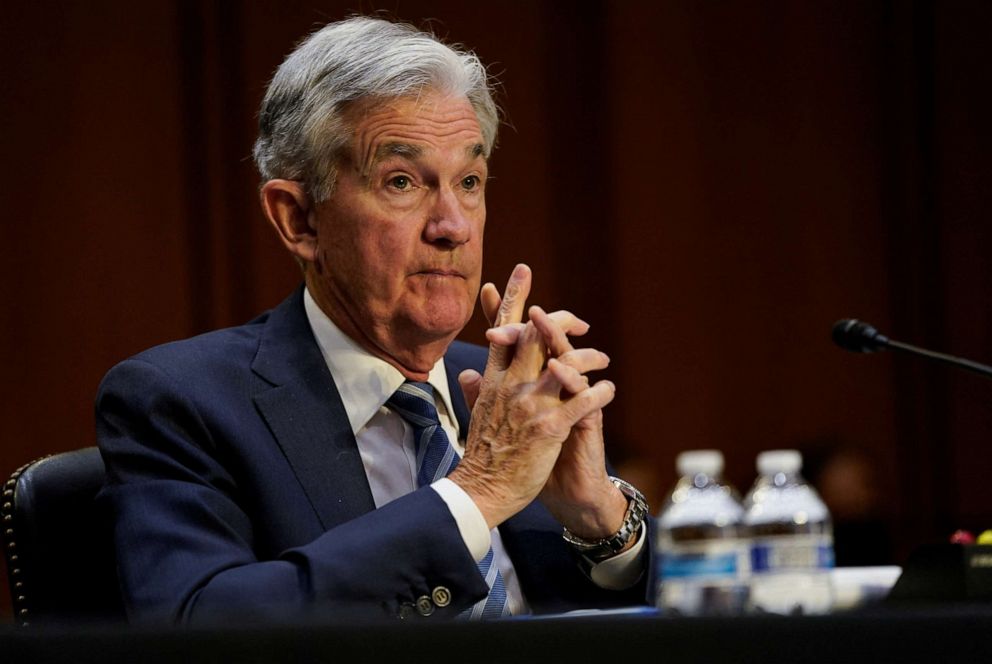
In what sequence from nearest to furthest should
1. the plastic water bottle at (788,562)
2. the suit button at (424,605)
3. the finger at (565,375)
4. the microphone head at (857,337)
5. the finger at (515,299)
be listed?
the plastic water bottle at (788,562) → the suit button at (424,605) → the finger at (565,375) → the finger at (515,299) → the microphone head at (857,337)

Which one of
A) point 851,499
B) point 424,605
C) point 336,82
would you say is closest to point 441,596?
point 424,605

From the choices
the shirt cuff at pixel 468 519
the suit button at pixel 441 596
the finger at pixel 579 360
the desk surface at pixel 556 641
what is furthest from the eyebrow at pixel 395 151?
the desk surface at pixel 556 641

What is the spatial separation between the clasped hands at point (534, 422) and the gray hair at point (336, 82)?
28cm

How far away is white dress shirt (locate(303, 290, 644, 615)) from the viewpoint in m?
1.65

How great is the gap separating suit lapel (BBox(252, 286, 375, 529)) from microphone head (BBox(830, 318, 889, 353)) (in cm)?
67

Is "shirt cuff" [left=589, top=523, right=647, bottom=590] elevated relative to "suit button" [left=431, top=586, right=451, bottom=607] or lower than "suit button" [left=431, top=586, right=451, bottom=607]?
lower

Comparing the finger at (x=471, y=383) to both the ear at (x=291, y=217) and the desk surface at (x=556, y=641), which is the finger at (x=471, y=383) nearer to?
the ear at (x=291, y=217)

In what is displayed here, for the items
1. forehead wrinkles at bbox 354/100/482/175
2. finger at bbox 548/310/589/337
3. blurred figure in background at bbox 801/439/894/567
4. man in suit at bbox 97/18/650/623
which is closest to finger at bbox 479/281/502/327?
man in suit at bbox 97/18/650/623

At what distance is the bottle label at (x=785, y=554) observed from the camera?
131cm

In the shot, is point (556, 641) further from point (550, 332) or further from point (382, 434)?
point (382, 434)

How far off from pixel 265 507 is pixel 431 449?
23 cm

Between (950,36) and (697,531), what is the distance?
3220mm

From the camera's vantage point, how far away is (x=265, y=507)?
1.53m

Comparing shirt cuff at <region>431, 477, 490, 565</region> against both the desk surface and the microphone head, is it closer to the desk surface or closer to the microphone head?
the microphone head
